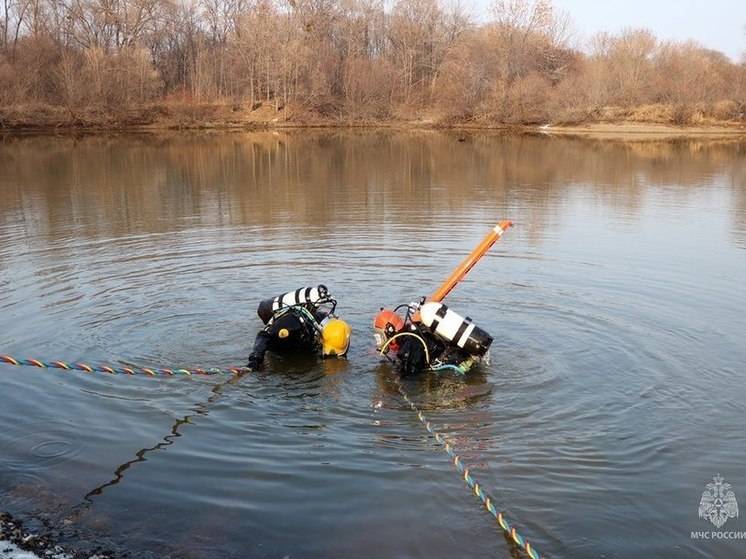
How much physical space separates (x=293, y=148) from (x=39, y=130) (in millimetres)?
23555

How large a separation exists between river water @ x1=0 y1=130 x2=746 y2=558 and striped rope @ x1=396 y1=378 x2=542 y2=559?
99mm

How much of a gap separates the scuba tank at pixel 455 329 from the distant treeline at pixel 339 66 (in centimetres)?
5481

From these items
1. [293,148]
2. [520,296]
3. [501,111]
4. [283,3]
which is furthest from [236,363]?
[283,3]

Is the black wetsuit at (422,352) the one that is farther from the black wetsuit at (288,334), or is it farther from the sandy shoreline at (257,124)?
the sandy shoreline at (257,124)

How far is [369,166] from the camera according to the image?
107 ft

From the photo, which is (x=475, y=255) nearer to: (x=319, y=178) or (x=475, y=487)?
(x=475, y=487)

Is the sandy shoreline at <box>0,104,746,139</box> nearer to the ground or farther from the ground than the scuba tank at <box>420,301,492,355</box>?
farther from the ground

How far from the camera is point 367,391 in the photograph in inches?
324

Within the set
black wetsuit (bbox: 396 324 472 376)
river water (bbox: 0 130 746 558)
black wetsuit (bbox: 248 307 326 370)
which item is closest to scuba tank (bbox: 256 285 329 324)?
black wetsuit (bbox: 248 307 326 370)

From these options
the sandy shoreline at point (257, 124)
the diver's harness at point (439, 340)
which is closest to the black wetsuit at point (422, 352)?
the diver's harness at point (439, 340)

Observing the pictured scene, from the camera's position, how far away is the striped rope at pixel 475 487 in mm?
5395

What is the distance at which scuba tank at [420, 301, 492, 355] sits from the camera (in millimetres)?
8336

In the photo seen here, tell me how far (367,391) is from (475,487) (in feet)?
7.94

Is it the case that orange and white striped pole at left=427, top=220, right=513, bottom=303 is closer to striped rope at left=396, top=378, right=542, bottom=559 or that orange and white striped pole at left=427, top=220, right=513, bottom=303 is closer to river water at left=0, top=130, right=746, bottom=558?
river water at left=0, top=130, right=746, bottom=558
